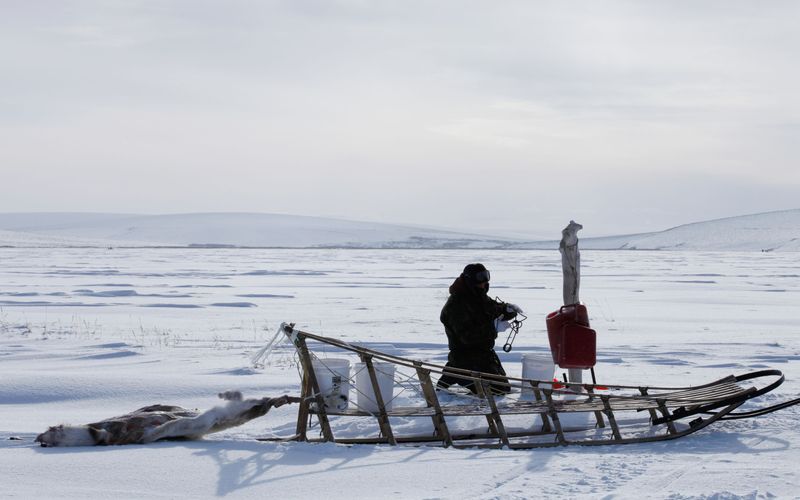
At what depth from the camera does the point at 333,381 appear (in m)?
5.66

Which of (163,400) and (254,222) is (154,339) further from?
(254,222)

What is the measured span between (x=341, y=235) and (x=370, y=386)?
97.8 m

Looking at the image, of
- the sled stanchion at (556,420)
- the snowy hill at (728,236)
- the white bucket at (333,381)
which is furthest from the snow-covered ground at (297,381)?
the snowy hill at (728,236)

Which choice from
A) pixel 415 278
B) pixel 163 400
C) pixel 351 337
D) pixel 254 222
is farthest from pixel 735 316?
pixel 254 222

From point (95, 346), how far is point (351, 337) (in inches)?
124

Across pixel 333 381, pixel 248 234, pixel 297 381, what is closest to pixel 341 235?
pixel 248 234

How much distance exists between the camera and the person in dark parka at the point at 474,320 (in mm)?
6840

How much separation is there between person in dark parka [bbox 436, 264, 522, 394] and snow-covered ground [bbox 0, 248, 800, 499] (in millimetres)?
1396

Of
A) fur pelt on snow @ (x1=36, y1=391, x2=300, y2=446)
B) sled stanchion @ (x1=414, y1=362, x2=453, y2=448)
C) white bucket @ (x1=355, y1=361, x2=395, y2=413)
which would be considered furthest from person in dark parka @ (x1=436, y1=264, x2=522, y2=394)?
fur pelt on snow @ (x1=36, y1=391, x2=300, y2=446)

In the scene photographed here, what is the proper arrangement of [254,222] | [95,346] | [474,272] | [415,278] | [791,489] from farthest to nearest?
1. [254,222]
2. [415,278]
3. [95,346]
4. [474,272]
5. [791,489]

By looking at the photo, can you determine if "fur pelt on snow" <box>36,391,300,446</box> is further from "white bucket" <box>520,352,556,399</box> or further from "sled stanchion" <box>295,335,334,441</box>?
"white bucket" <box>520,352,556,399</box>

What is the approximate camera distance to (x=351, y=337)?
11469mm

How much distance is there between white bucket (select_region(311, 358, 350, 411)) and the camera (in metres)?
5.64

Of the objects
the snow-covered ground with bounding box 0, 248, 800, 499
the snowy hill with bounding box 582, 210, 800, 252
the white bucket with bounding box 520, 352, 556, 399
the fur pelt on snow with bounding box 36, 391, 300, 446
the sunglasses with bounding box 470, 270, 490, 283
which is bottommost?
the snow-covered ground with bounding box 0, 248, 800, 499
